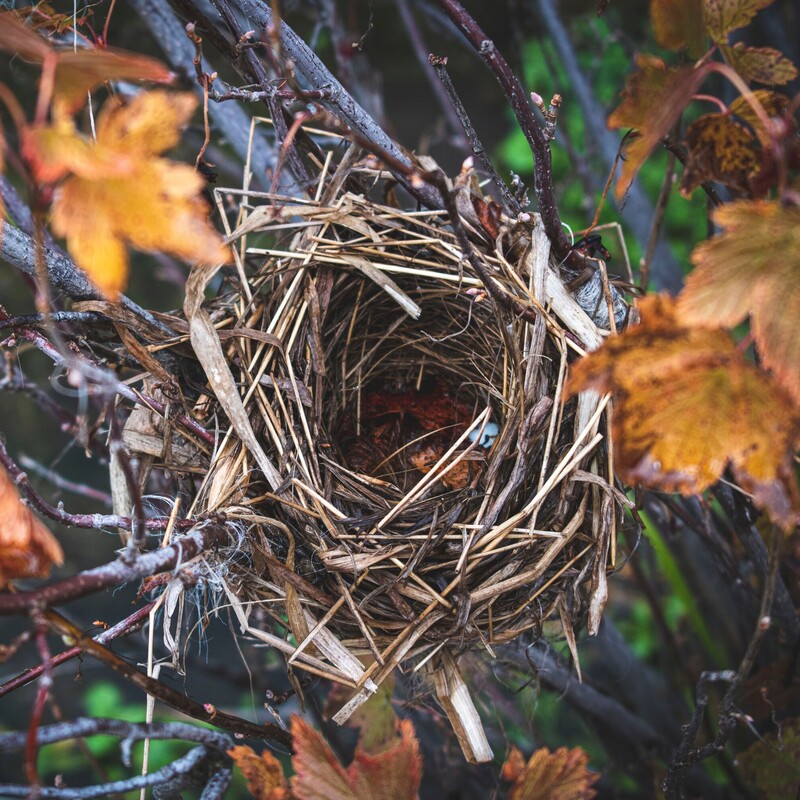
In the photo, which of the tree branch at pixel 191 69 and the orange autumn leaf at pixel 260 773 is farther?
the tree branch at pixel 191 69

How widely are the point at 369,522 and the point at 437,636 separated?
0.51 ft

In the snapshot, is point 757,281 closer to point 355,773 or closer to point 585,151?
point 355,773

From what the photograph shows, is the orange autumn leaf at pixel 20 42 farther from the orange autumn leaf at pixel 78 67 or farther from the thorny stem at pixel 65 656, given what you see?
the thorny stem at pixel 65 656

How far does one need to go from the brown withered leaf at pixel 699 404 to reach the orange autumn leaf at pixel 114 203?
296mm

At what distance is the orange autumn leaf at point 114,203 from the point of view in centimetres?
44

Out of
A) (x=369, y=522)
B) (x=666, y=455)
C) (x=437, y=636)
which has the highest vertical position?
(x=666, y=455)

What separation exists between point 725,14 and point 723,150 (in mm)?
107

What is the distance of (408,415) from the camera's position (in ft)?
3.83

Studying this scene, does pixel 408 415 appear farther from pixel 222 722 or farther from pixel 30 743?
pixel 30 743

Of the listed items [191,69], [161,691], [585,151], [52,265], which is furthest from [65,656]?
[585,151]

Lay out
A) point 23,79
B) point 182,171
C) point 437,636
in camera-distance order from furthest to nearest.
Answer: point 23,79
point 437,636
point 182,171

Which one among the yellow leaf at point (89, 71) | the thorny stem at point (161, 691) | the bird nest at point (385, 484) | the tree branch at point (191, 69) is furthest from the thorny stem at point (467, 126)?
the thorny stem at point (161, 691)

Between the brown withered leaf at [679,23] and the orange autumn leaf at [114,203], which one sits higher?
Result: the brown withered leaf at [679,23]

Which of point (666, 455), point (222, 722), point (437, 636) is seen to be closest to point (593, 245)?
point (666, 455)
